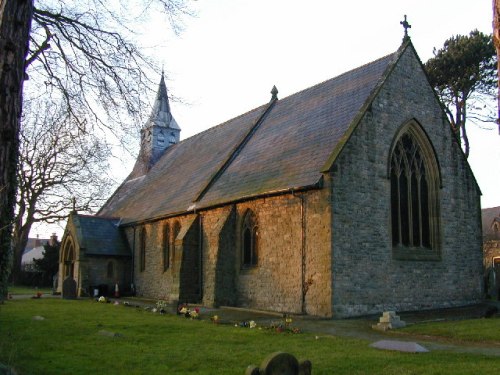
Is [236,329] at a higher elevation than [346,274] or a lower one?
lower

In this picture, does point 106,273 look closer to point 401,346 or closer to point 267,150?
point 267,150

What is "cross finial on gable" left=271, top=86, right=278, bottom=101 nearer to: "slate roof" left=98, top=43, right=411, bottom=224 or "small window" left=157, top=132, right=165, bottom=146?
"slate roof" left=98, top=43, right=411, bottom=224

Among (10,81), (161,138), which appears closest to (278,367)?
(10,81)

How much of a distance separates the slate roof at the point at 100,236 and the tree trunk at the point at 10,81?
23874 mm

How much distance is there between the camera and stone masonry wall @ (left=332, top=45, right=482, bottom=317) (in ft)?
56.1

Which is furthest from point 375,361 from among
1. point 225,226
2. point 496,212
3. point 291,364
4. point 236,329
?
point 496,212

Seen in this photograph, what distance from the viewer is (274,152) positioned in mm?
21656

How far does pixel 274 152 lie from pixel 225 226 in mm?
3560

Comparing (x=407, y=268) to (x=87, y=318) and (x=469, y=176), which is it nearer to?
(x=469, y=176)

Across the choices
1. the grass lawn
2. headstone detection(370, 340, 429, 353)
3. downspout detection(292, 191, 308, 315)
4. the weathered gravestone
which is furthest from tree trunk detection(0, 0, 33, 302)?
downspout detection(292, 191, 308, 315)

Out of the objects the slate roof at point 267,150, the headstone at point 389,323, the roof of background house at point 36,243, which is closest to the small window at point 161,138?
the slate roof at point 267,150

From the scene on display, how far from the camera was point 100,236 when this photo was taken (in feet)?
100

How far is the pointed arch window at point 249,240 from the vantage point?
2045 centimetres

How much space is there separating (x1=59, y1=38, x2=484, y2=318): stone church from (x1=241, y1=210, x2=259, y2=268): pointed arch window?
4 cm
